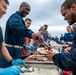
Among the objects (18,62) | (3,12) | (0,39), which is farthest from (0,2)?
(18,62)

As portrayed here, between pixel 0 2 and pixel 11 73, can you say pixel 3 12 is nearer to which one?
pixel 0 2

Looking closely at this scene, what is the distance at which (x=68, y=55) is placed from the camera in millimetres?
2137

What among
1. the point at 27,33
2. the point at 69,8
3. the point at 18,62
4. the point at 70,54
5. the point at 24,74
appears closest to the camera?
the point at 70,54

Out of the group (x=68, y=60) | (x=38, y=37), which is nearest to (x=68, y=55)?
(x=68, y=60)

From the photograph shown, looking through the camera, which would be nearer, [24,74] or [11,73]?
[11,73]

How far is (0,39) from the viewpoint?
2.56 meters

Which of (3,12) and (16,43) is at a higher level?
(3,12)

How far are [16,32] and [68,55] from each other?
1.91 m

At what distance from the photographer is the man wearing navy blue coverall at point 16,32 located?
387 centimetres

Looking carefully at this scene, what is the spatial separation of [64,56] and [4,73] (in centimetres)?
58

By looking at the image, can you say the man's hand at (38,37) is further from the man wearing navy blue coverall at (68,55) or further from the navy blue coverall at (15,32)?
the man wearing navy blue coverall at (68,55)

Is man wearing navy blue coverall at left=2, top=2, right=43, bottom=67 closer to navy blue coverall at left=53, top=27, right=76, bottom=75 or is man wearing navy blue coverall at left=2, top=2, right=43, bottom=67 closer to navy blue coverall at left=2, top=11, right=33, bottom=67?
navy blue coverall at left=2, top=11, right=33, bottom=67

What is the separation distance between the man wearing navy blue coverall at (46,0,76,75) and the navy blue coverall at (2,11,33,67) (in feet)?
5.03

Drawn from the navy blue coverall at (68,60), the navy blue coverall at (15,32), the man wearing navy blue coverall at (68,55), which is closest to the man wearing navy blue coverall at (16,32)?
the navy blue coverall at (15,32)
